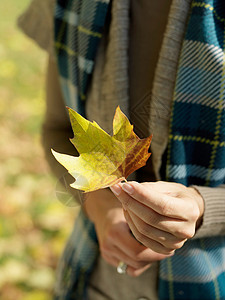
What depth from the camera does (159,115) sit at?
0.57 m

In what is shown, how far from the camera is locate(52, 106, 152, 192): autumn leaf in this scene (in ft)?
1.42

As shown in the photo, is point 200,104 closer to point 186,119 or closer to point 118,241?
point 186,119

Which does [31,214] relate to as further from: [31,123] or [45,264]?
[31,123]

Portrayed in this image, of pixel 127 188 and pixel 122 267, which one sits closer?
pixel 127 188

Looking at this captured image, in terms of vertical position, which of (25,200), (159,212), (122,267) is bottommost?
Result: (25,200)

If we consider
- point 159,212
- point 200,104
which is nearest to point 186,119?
point 200,104

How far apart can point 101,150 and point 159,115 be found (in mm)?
171

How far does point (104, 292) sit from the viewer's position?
907 mm

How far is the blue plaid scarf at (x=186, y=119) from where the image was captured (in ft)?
2.11

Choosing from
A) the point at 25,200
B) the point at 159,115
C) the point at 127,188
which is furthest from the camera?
the point at 25,200

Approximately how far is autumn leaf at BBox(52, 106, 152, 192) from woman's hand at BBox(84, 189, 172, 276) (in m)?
0.22

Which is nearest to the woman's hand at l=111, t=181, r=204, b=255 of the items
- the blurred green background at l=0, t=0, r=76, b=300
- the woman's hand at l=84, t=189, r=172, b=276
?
the woman's hand at l=84, t=189, r=172, b=276

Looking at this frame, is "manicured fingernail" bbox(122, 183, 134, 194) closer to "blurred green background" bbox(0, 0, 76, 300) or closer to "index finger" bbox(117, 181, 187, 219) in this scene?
"index finger" bbox(117, 181, 187, 219)

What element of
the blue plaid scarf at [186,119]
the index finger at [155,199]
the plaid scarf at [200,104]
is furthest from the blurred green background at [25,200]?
the index finger at [155,199]
